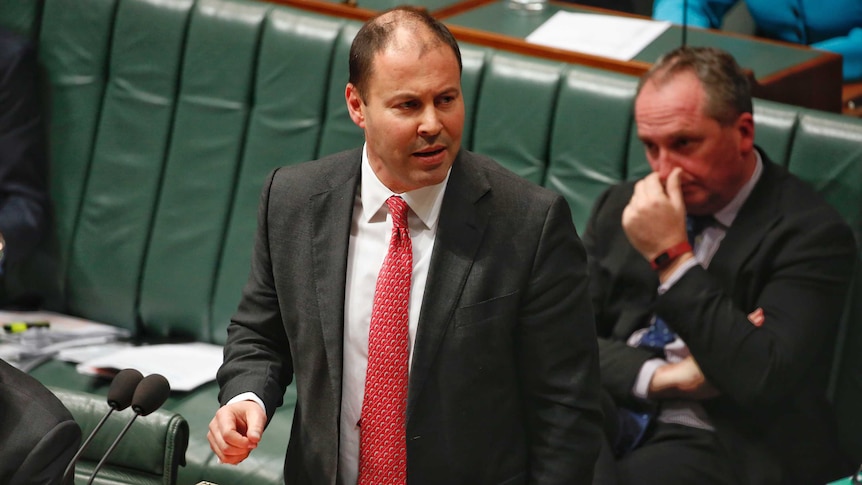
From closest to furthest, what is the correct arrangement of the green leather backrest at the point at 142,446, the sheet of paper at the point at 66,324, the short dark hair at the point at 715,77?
the green leather backrest at the point at 142,446 < the short dark hair at the point at 715,77 < the sheet of paper at the point at 66,324

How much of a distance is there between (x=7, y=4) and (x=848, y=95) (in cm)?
243

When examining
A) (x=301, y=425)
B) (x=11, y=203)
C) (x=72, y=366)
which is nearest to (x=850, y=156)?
(x=301, y=425)

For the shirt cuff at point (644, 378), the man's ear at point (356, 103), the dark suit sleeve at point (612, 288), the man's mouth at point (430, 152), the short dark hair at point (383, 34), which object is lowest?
the shirt cuff at point (644, 378)

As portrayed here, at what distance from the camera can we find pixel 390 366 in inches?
74.9

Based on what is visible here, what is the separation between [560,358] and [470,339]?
144 millimetres

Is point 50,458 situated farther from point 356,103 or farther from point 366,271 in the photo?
point 356,103

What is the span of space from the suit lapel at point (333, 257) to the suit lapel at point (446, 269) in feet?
0.41

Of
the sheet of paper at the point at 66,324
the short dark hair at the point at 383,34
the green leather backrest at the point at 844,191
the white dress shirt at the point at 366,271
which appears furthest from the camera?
the sheet of paper at the point at 66,324

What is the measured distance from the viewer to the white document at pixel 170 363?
10.1 feet

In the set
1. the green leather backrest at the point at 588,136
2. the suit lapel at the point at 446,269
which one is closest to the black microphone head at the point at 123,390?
the suit lapel at the point at 446,269

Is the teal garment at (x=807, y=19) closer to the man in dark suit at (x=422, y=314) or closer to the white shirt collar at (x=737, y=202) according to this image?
the white shirt collar at (x=737, y=202)

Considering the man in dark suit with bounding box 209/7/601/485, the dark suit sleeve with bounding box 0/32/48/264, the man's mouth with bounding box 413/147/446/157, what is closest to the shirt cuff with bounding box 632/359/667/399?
the man in dark suit with bounding box 209/7/601/485

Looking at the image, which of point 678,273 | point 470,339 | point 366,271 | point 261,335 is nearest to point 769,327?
point 678,273

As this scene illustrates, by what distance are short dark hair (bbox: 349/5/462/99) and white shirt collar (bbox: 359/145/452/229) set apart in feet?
0.49
